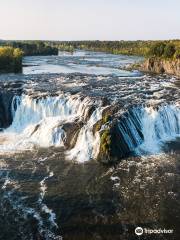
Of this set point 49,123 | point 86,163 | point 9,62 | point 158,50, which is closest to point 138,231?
point 86,163

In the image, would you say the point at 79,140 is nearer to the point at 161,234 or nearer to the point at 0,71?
the point at 161,234

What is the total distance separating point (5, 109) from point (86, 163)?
14.7 metres

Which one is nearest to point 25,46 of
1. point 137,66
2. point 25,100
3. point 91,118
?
point 137,66

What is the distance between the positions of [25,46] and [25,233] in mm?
99815

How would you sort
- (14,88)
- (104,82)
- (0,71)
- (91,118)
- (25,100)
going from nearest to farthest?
1. (91,118)
2. (25,100)
3. (14,88)
4. (104,82)
5. (0,71)

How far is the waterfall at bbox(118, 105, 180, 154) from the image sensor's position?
32.1 meters

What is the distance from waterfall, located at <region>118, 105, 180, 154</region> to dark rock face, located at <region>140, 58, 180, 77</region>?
33691mm

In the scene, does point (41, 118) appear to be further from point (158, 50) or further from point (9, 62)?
point (158, 50)

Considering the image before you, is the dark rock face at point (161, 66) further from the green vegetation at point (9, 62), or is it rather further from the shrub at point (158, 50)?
the green vegetation at point (9, 62)

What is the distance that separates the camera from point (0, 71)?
215 feet

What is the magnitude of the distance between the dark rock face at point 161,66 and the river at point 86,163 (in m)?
24.1

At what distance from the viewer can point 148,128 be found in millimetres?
35031

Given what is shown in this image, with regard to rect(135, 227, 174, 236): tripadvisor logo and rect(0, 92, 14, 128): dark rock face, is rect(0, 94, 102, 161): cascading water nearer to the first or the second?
rect(0, 92, 14, 128): dark rock face

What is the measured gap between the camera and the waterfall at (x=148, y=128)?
3212cm
